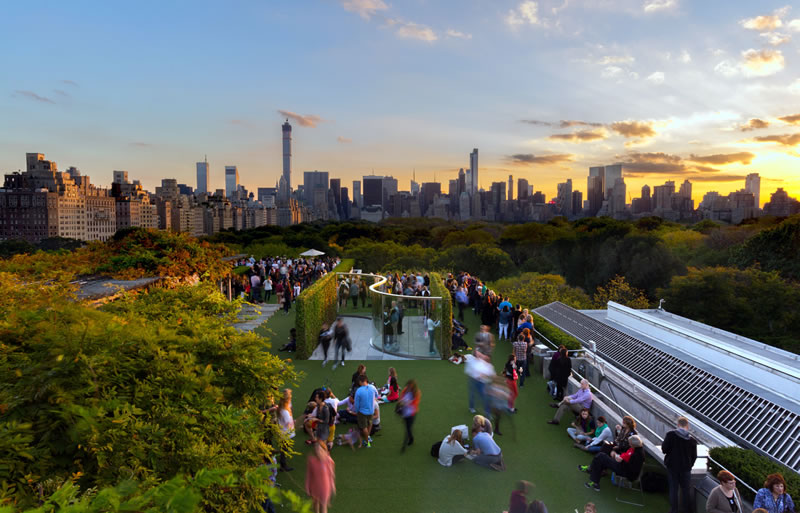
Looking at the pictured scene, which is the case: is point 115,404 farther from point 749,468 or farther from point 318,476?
point 749,468

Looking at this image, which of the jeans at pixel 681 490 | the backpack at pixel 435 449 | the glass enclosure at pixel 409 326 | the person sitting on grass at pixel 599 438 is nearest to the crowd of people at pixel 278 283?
→ the glass enclosure at pixel 409 326

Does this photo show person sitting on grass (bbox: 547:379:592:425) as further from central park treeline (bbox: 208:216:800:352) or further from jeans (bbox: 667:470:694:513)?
central park treeline (bbox: 208:216:800:352)

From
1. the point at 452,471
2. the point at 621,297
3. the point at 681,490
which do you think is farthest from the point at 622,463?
the point at 621,297

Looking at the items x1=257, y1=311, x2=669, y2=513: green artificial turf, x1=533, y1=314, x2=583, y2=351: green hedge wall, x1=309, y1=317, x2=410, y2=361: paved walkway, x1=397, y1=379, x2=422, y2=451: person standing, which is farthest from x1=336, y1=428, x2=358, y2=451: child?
x1=533, y1=314, x2=583, y2=351: green hedge wall

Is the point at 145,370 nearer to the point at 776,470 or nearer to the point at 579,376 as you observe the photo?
the point at 776,470

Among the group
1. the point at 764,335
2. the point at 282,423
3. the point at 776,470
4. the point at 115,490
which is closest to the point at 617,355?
the point at 776,470

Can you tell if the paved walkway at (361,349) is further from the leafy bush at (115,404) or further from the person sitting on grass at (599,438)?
the leafy bush at (115,404)
